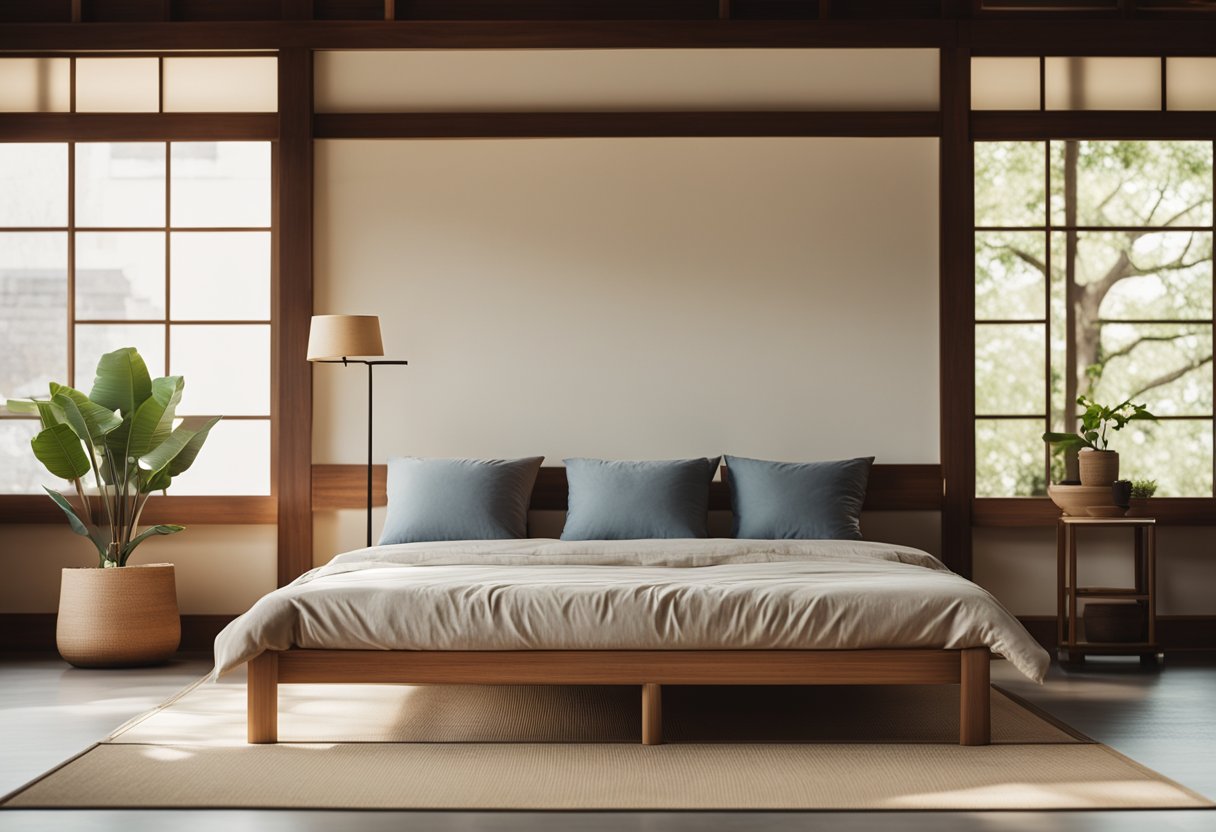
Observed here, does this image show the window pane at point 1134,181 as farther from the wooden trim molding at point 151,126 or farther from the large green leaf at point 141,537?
the large green leaf at point 141,537

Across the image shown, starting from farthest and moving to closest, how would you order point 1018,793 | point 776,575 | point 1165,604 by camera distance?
point 1165,604 < point 776,575 < point 1018,793

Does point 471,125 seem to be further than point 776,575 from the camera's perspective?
Yes

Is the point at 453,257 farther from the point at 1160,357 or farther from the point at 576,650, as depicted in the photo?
the point at 1160,357

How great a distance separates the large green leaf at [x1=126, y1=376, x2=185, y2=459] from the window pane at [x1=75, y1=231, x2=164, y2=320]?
647mm

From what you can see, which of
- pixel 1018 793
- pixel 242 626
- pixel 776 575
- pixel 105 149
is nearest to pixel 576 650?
pixel 776 575

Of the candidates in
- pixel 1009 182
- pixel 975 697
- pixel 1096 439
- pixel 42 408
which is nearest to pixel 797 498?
pixel 1096 439

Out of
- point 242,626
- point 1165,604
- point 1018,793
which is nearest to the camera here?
point 1018,793

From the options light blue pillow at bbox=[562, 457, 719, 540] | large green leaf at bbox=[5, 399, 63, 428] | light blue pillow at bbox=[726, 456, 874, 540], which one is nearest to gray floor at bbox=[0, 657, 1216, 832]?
light blue pillow at bbox=[726, 456, 874, 540]

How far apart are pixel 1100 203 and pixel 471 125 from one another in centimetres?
304

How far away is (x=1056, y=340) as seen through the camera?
5625 mm

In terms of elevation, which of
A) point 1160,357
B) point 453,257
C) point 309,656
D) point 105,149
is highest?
point 105,149

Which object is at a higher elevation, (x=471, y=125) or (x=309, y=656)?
(x=471, y=125)

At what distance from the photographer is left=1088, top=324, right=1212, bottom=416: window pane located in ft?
18.4

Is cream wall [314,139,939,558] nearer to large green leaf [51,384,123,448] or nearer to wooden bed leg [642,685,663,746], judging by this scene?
large green leaf [51,384,123,448]
